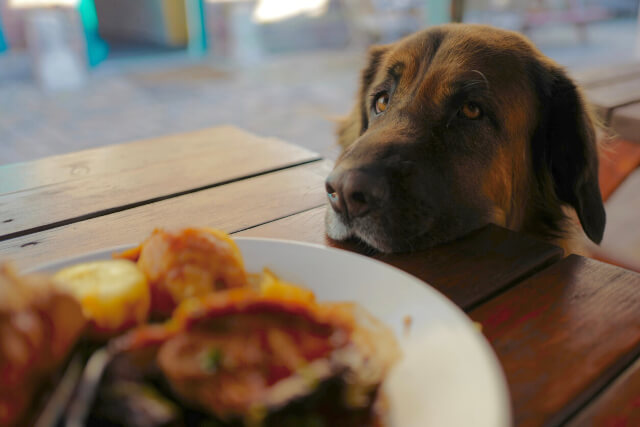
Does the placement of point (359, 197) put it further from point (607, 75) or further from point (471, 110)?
point (607, 75)

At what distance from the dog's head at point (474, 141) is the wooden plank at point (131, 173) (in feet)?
1.36

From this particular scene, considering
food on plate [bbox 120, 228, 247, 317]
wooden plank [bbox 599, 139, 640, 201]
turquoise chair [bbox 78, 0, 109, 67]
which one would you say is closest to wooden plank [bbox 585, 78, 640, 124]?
wooden plank [bbox 599, 139, 640, 201]

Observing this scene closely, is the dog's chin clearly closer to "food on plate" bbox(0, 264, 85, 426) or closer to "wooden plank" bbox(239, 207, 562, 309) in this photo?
"wooden plank" bbox(239, 207, 562, 309)

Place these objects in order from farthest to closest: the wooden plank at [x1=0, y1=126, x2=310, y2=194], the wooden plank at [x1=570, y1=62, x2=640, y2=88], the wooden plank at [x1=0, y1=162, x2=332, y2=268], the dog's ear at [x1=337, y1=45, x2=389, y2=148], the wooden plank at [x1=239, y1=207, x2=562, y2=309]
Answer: the wooden plank at [x1=570, y1=62, x2=640, y2=88], the dog's ear at [x1=337, y1=45, x2=389, y2=148], the wooden plank at [x1=0, y1=126, x2=310, y2=194], the wooden plank at [x1=0, y1=162, x2=332, y2=268], the wooden plank at [x1=239, y1=207, x2=562, y2=309]

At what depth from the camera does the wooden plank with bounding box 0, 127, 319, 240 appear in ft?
4.23

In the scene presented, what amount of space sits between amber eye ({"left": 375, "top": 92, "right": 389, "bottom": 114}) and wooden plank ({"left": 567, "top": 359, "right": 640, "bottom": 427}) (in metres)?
1.03

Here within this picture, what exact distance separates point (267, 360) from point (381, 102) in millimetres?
1187

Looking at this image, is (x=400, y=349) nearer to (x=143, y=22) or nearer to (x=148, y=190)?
(x=148, y=190)

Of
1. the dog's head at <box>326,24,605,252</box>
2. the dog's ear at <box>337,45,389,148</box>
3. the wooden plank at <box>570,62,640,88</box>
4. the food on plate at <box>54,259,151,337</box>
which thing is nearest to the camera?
the food on plate at <box>54,259,151,337</box>

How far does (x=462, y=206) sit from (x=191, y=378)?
0.95 meters

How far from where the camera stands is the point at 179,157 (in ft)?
5.66

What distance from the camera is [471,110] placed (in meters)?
1.39

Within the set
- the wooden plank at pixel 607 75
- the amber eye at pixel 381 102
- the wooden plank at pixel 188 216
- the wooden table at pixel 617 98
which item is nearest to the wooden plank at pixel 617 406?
the wooden plank at pixel 188 216

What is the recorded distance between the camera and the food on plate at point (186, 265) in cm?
67
